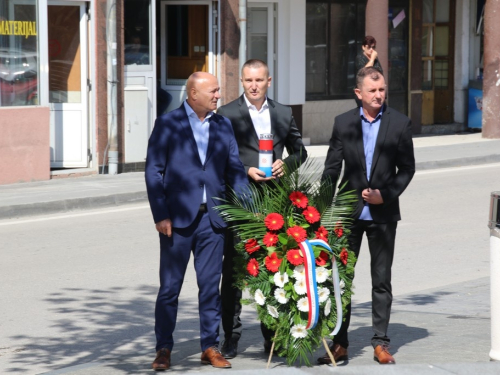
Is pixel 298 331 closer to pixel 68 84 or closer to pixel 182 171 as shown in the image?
pixel 182 171

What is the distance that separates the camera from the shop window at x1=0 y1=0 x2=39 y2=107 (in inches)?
579

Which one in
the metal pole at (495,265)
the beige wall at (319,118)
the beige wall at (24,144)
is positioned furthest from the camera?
the beige wall at (319,118)

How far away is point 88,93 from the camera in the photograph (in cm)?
1581

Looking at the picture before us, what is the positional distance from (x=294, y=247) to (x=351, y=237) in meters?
0.62

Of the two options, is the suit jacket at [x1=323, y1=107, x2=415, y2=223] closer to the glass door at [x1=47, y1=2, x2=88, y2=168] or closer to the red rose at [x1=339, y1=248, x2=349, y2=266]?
the red rose at [x1=339, y1=248, x2=349, y2=266]

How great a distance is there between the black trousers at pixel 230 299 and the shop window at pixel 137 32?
34.2 feet

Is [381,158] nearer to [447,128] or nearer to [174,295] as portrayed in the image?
[174,295]

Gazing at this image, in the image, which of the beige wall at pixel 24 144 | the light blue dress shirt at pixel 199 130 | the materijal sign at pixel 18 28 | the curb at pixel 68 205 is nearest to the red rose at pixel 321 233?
the light blue dress shirt at pixel 199 130

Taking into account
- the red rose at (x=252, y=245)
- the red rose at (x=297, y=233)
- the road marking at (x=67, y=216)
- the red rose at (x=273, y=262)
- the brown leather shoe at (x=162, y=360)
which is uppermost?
the red rose at (x=297, y=233)

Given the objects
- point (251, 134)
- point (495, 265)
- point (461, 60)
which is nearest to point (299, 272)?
point (495, 265)

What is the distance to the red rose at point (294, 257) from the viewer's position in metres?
5.75

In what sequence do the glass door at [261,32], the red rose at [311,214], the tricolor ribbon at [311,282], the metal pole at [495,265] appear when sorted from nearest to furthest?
the metal pole at [495,265]
the tricolor ribbon at [311,282]
the red rose at [311,214]
the glass door at [261,32]

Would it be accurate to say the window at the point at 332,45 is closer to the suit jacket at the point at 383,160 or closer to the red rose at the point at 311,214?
the suit jacket at the point at 383,160

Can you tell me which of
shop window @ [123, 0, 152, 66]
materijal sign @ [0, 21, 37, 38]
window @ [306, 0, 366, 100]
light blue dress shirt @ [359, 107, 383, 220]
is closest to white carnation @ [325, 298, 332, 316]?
light blue dress shirt @ [359, 107, 383, 220]
